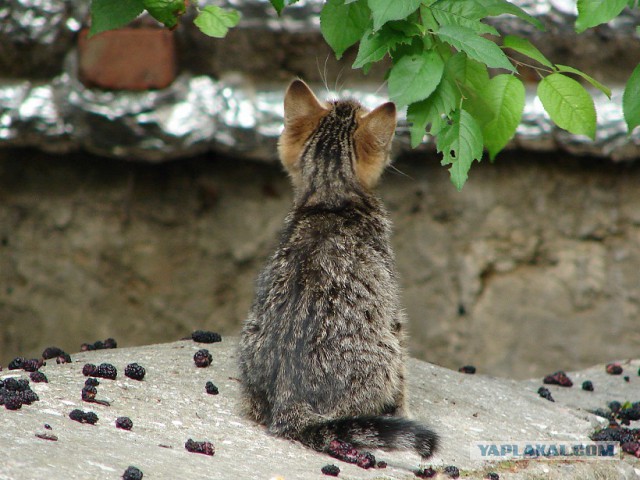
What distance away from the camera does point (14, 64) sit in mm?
7004

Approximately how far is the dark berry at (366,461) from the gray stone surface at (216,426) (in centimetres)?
6

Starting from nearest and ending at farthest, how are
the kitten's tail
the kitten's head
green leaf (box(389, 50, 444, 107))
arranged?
green leaf (box(389, 50, 444, 107))
the kitten's tail
the kitten's head

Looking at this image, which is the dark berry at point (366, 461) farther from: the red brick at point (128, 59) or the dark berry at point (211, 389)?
the red brick at point (128, 59)

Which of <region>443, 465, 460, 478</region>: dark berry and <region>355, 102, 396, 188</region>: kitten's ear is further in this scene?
<region>355, 102, 396, 188</region>: kitten's ear

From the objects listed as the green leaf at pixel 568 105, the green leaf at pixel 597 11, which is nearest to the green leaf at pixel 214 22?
the green leaf at pixel 568 105

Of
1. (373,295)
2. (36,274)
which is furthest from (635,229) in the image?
(36,274)

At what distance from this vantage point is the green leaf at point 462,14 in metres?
3.72

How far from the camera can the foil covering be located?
6895 mm

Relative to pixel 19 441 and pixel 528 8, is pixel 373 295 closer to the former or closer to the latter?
pixel 19 441

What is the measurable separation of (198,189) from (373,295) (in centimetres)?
293

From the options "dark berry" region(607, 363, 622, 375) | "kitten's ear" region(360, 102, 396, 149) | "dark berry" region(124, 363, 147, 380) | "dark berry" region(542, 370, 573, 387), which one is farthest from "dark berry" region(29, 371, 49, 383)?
"dark berry" region(607, 363, 622, 375)

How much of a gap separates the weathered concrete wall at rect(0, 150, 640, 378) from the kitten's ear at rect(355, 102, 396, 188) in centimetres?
227

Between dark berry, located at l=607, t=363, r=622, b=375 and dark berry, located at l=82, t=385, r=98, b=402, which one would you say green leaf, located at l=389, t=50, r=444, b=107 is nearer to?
dark berry, located at l=82, t=385, r=98, b=402

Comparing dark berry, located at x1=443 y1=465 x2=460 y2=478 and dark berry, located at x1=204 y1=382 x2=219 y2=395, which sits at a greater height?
dark berry, located at x1=204 y1=382 x2=219 y2=395
